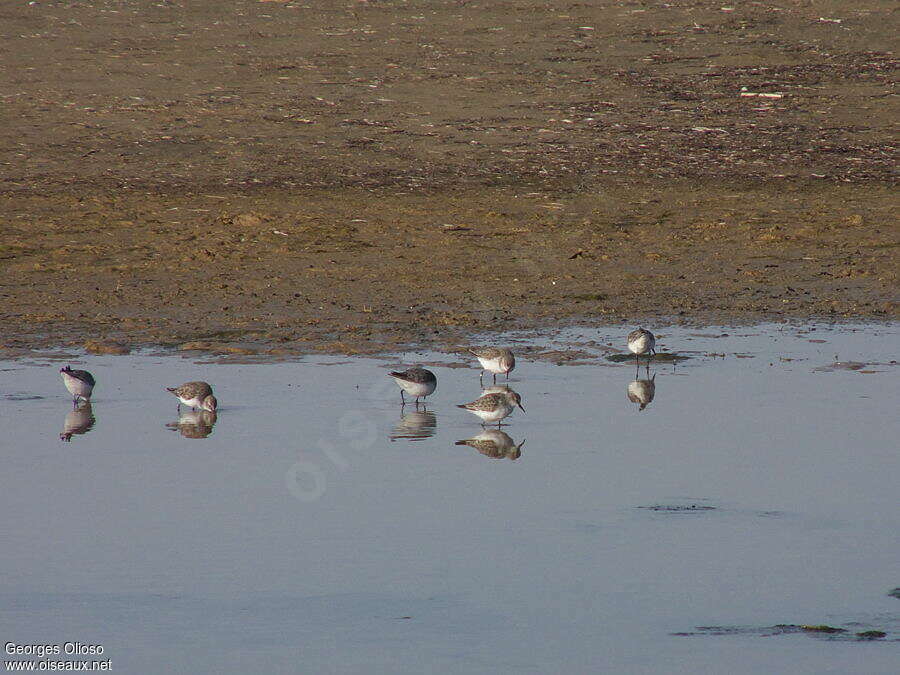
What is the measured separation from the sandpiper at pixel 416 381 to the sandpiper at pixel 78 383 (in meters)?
2.33

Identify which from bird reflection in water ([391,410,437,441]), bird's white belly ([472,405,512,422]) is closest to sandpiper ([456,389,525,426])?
bird's white belly ([472,405,512,422])

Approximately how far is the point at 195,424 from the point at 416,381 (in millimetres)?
1756

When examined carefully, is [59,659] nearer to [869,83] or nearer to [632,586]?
[632,586]

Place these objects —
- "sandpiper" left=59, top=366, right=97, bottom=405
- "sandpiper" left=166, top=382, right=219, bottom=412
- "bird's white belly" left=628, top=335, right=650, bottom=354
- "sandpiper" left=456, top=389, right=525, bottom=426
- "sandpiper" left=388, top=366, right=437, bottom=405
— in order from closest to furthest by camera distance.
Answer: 1. "sandpiper" left=456, top=389, right=525, bottom=426
2. "sandpiper" left=166, top=382, right=219, bottom=412
3. "sandpiper" left=59, top=366, right=97, bottom=405
4. "sandpiper" left=388, top=366, right=437, bottom=405
5. "bird's white belly" left=628, top=335, right=650, bottom=354

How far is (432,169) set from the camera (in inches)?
810

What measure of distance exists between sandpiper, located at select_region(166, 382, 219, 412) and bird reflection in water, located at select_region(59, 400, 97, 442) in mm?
687

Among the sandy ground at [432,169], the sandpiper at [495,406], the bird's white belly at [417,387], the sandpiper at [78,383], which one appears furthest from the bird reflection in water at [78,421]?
the sandpiper at [495,406]

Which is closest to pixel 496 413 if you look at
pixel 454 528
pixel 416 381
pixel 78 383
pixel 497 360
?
pixel 416 381

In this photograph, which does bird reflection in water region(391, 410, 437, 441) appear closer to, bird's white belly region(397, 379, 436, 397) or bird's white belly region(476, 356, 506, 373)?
bird's white belly region(397, 379, 436, 397)

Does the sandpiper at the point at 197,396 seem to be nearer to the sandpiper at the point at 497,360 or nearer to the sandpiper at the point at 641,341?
the sandpiper at the point at 497,360

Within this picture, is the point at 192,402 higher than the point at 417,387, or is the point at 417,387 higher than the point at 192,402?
the point at 417,387

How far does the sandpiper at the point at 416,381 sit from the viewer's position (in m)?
11.9

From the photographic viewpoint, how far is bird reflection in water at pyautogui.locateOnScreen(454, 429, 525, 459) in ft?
34.4

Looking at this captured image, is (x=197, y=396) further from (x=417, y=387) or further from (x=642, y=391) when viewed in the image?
(x=642, y=391)
